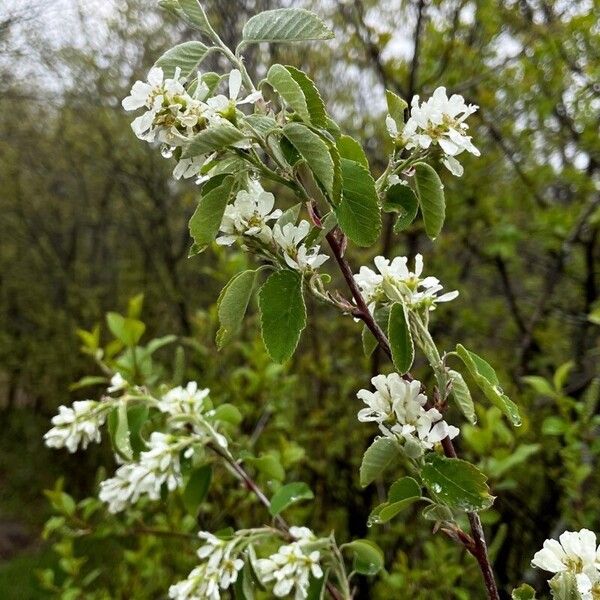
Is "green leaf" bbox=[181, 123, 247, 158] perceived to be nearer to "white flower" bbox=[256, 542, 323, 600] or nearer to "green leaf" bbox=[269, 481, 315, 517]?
"white flower" bbox=[256, 542, 323, 600]

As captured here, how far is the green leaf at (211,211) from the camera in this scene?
0.62 metres

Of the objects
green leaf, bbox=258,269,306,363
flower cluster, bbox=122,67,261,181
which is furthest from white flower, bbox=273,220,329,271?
flower cluster, bbox=122,67,261,181

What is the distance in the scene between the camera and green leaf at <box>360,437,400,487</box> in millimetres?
660

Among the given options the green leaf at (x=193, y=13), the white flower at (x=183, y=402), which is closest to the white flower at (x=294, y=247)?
the green leaf at (x=193, y=13)

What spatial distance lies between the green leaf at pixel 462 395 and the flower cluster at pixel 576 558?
157 mm

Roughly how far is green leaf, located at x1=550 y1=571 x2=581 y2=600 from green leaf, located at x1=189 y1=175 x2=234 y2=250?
467mm

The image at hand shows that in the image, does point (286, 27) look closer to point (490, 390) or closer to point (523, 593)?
point (490, 390)

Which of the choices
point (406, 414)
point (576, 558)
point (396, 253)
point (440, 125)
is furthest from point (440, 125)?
point (396, 253)

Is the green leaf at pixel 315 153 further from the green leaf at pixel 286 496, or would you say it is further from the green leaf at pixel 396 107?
the green leaf at pixel 286 496

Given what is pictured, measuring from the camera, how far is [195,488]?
1.14 meters

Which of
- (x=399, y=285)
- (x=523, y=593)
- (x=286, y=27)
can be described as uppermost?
(x=286, y=27)

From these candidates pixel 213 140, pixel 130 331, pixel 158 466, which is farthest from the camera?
pixel 130 331

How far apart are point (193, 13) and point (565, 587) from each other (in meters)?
0.68

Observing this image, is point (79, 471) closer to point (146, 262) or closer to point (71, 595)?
point (146, 262)
